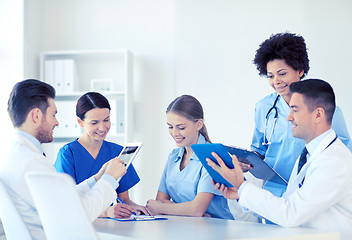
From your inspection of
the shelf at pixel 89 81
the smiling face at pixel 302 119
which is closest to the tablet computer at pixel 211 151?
the smiling face at pixel 302 119

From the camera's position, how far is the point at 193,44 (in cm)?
441

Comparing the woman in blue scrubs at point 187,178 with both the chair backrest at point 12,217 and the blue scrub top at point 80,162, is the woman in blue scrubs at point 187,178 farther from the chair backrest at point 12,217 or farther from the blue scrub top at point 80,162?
the chair backrest at point 12,217

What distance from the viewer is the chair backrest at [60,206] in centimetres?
138

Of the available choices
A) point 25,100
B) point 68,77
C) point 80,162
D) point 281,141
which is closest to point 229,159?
point 281,141

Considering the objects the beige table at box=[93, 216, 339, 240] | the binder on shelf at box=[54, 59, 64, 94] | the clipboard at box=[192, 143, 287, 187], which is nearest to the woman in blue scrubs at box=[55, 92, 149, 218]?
the beige table at box=[93, 216, 339, 240]

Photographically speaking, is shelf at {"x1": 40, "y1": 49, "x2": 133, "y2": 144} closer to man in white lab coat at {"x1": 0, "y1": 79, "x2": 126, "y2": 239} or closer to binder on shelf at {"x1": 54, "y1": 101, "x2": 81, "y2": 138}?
binder on shelf at {"x1": 54, "y1": 101, "x2": 81, "y2": 138}

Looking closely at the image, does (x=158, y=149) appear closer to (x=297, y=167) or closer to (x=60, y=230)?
(x=297, y=167)

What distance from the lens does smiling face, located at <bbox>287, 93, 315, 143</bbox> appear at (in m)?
1.91

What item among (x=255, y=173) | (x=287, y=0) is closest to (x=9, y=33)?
(x=287, y=0)

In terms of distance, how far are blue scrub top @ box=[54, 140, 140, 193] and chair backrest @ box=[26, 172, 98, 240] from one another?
107cm

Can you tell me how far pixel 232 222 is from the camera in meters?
2.03

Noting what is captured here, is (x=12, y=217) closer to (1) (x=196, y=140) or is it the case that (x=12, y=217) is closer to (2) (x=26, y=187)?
(2) (x=26, y=187)

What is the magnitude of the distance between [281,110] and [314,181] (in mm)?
959

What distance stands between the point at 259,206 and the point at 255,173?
507 millimetres
